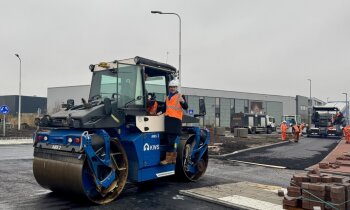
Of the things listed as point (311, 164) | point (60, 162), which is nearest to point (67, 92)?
point (311, 164)

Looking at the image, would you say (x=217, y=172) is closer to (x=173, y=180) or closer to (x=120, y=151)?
(x=173, y=180)

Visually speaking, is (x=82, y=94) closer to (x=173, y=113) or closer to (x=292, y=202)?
(x=173, y=113)

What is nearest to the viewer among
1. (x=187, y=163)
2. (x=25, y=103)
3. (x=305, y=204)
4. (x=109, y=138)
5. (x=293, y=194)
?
(x=305, y=204)

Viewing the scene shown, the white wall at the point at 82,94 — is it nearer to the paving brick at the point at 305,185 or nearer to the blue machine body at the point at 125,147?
the blue machine body at the point at 125,147

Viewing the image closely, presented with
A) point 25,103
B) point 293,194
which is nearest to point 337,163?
point 293,194

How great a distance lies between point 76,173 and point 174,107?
2.68m

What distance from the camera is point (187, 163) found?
955 cm

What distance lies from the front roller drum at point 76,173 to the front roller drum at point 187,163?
196 cm

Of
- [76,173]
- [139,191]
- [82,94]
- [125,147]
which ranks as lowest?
[139,191]

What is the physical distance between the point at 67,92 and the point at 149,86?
60471 millimetres

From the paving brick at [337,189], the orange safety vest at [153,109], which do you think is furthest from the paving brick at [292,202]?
the orange safety vest at [153,109]

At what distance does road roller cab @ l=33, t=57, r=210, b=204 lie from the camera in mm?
6977

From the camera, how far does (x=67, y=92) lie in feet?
218

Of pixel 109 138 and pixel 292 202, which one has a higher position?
pixel 109 138
